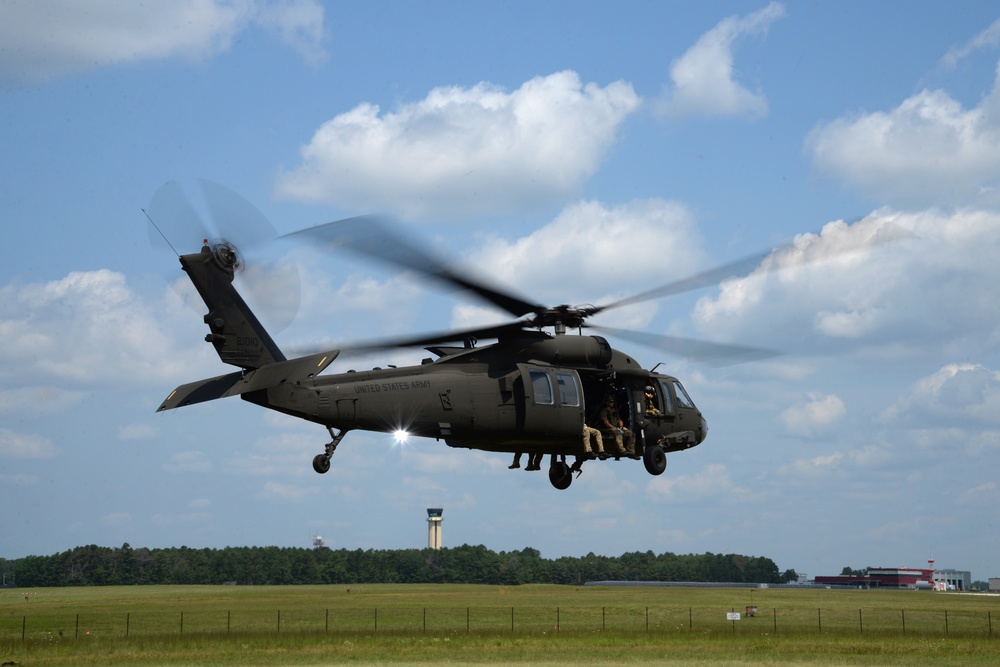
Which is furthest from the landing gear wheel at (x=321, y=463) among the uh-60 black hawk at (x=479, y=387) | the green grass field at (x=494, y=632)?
the green grass field at (x=494, y=632)

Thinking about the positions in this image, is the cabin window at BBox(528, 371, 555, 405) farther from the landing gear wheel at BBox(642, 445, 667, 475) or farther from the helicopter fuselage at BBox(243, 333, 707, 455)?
the landing gear wheel at BBox(642, 445, 667, 475)

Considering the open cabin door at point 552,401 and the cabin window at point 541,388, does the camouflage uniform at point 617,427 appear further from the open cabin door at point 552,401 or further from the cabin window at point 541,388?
the cabin window at point 541,388

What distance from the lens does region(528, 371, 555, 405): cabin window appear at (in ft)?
104

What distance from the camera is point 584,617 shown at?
10350 cm

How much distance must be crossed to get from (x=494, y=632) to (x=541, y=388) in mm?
55434

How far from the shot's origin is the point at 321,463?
27.3 m

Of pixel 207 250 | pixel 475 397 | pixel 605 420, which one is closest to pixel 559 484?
pixel 605 420

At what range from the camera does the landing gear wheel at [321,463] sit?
88.9 feet

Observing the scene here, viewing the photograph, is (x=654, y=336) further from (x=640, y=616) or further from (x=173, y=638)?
(x=640, y=616)

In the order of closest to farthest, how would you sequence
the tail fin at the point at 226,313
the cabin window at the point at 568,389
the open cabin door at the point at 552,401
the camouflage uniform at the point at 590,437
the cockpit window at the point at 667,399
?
1. the tail fin at the point at 226,313
2. the open cabin door at the point at 552,401
3. the cabin window at the point at 568,389
4. the camouflage uniform at the point at 590,437
5. the cockpit window at the point at 667,399

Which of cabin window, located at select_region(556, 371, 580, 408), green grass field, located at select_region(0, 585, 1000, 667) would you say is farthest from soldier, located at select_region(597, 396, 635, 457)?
green grass field, located at select_region(0, 585, 1000, 667)

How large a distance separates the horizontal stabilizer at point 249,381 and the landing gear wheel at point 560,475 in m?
9.36

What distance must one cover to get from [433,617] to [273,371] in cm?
7942

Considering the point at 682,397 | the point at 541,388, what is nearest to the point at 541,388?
the point at 541,388
